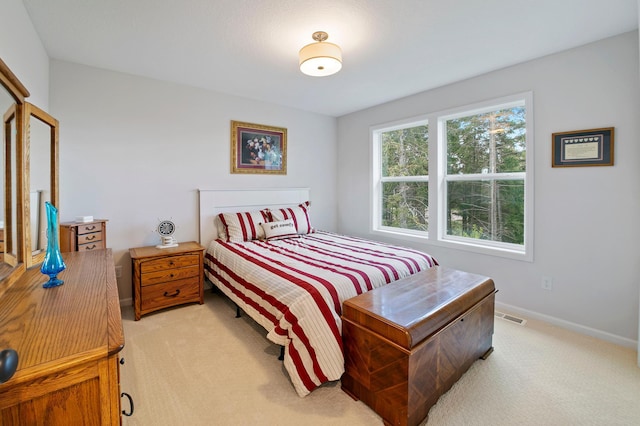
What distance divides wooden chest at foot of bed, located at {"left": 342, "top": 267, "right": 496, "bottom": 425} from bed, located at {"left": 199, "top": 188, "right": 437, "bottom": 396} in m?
0.14

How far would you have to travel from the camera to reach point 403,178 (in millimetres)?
3992

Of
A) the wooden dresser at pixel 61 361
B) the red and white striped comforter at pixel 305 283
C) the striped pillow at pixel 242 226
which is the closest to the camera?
the wooden dresser at pixel 61 361

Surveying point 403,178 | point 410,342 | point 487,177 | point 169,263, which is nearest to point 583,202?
point 487,177

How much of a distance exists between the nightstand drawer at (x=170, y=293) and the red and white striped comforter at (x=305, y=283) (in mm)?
230

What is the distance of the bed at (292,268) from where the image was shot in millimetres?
1798

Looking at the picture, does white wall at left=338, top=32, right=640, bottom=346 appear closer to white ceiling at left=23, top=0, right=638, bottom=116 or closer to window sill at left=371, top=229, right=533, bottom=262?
window sill at left=371, top=229, right=533, bottom=262

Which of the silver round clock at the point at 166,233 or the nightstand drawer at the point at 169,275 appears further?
the silver round clock at the point at 166,233

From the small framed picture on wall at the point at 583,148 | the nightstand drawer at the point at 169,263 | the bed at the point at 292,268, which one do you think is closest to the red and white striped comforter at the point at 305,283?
the bed at the point at 292,268

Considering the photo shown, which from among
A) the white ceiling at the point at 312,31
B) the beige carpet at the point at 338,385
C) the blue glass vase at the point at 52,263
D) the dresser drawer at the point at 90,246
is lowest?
the beige carpet at the point at 338,385

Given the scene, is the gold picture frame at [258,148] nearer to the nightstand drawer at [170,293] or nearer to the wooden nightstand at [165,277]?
the wooden nightstand at [165,277]

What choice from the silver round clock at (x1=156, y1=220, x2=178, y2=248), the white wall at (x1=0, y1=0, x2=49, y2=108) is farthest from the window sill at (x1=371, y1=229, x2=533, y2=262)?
the white wall at (x1=0, y1=0, x2=49, y2=108)

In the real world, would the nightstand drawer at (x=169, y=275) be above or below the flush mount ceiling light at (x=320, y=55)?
below

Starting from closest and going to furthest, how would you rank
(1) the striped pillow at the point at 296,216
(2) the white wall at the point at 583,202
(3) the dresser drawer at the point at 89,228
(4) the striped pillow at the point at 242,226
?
1. (2) the white wall at the point at 583,202
2. (3) the dresser drawer at the point at 89,228
3. (4) the striped pillow at the point at 242,226
4. (1) the striped pillow at the point at 296,216

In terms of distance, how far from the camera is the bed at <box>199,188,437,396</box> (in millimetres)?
1798
